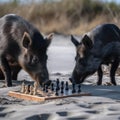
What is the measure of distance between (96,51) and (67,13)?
2876 centimetres

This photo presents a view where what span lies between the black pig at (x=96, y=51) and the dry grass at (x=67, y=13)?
23.5 m

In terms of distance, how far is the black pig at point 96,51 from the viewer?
12898mm

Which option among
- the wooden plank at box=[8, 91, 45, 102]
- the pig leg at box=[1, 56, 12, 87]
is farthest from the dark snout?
the wooden plank at box=[8, 91, 45, 102]

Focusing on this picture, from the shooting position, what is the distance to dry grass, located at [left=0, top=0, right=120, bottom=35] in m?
38.5

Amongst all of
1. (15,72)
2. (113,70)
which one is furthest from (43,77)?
(113,70)

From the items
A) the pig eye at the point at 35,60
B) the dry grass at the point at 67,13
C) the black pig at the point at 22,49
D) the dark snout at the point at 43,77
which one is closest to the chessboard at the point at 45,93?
the dark snout at the point at 43,77

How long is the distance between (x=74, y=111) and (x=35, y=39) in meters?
→ 2.92

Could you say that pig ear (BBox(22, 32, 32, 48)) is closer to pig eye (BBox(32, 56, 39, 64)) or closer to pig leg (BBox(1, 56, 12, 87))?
pig eye (BBox(32, 56, 39, 64))

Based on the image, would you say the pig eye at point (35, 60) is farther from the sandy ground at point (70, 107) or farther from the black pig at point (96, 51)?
the black pig at point (96, 51)

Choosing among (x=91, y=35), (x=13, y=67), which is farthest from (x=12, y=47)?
(x=91, y=35)

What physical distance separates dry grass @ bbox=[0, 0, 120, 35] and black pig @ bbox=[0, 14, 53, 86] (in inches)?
955

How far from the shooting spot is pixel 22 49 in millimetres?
12148

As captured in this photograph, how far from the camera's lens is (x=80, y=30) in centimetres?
3709

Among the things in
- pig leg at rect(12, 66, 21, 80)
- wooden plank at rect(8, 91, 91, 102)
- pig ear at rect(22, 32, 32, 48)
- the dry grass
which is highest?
the dry grass
